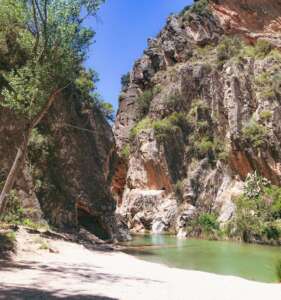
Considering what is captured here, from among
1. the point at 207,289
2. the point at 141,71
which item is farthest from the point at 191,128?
the point at 207,289

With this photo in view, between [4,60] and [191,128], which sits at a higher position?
[191,128]

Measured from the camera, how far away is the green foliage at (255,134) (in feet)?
244

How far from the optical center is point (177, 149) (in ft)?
283

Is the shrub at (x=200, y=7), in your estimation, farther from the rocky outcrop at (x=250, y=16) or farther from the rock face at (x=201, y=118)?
the rocky outcrop at (x=250, y=16)

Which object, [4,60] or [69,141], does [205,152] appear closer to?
[69,141]

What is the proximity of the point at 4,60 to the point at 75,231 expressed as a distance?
1359 centimetres

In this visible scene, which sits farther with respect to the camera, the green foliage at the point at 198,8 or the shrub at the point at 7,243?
the green foliage at the point at 198,8

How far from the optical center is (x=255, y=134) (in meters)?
75.4

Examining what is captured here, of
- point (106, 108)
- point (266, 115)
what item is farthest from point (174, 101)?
point (106, 108)

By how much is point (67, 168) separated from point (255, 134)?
48.7 m

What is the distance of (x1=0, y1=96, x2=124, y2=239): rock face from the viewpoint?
3006cm

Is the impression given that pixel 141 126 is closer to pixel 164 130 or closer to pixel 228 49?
pixel 164 130

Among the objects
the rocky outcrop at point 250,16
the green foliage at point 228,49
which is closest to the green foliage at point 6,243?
the green foliage at point 228,49

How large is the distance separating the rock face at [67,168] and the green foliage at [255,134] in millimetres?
39447
